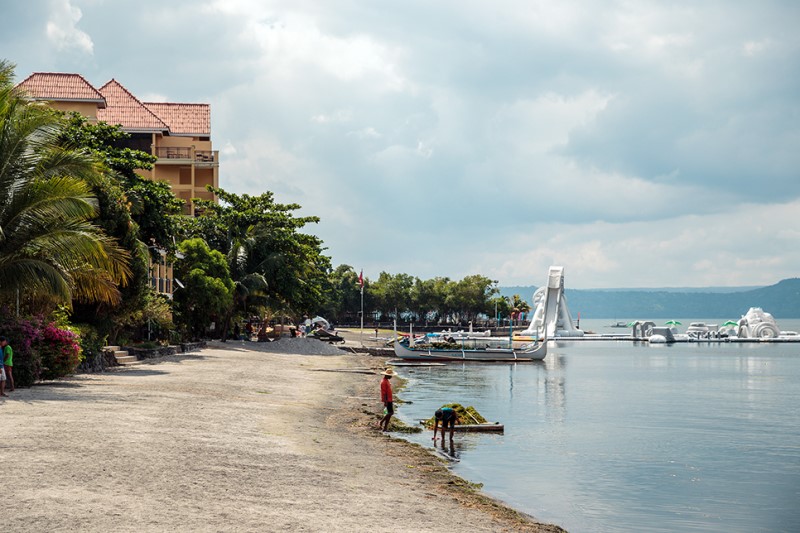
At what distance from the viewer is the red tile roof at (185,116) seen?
92438 millimetres

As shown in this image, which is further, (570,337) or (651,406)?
(570,337)

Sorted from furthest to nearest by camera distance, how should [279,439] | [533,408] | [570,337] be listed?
1. [570,337]
2. [533,408]
3. [279,439]

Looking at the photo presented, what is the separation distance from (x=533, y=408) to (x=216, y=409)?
20357 mm

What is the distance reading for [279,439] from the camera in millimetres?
22172

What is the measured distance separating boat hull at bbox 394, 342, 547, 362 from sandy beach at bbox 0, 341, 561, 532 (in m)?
49.6

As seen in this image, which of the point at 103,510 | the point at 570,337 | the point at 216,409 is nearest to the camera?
the point at 103,510

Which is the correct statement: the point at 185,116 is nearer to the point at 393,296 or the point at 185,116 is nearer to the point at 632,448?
the point at 632,448

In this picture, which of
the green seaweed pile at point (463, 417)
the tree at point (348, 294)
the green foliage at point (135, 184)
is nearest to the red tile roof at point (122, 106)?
the green foliage at point (135, 184)

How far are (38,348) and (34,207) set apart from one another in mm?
4422

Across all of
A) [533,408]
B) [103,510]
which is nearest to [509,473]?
[103,510]

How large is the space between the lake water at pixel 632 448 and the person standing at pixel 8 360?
11349 millimetres

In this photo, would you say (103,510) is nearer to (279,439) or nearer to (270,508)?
(270,508)

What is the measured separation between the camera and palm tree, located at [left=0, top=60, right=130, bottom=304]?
90.2ft

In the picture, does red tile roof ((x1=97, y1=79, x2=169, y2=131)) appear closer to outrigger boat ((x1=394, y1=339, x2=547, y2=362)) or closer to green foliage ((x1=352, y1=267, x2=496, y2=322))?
outrigger boat ((x1=394, y1=339, x2=547, y2=362))
